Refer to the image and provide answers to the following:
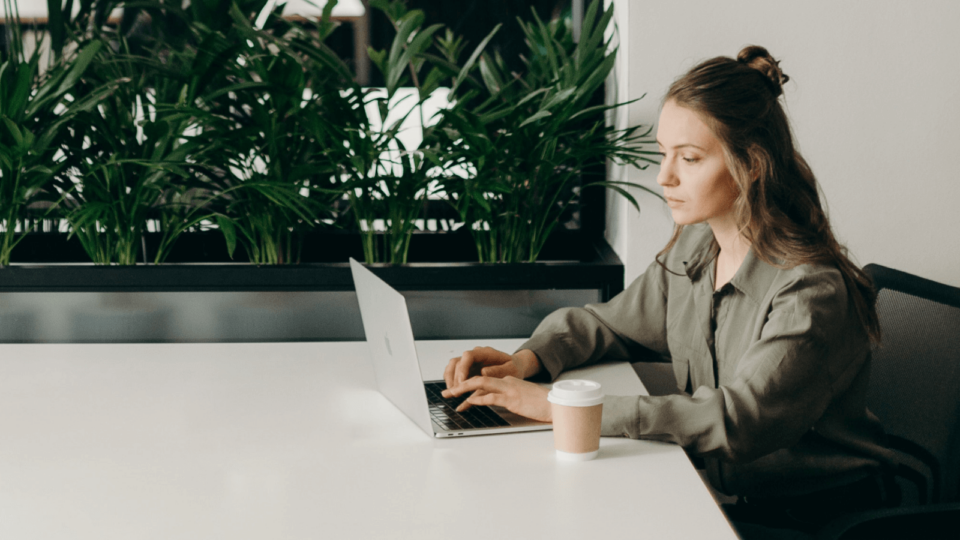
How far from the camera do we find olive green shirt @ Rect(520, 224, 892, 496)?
3.59 feet

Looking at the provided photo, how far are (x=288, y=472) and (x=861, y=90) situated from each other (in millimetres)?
1418

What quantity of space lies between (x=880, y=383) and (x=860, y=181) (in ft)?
1.86

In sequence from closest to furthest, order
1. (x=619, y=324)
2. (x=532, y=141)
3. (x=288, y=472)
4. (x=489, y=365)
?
(x=288, y=472), (x=489, y=365), (x=619, y=324), (x=532, y=141)

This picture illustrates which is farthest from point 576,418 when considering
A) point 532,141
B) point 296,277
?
point 296,277

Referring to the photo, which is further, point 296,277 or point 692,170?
point 296,277

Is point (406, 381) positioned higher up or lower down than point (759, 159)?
lower down

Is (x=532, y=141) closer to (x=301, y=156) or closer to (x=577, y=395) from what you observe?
(x=301, y=156)

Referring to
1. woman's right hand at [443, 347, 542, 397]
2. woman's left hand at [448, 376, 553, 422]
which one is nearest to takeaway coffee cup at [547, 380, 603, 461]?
woman's left hand at [448, 376, 553, 422]

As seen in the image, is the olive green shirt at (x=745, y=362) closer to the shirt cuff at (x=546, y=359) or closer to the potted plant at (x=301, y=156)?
the shirt cuff at (x=546, y=359)

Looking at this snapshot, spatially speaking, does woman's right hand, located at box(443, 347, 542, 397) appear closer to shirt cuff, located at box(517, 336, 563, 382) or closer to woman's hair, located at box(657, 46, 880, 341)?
shirt cuff, located at box(517, 336, 563, 382)

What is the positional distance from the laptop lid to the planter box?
0.50 m

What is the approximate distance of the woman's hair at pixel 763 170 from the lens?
1.23 metres

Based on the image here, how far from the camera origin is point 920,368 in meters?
1.26

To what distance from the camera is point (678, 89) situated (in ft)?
4.23
